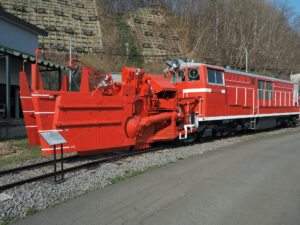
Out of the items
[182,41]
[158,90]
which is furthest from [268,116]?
[182,41]

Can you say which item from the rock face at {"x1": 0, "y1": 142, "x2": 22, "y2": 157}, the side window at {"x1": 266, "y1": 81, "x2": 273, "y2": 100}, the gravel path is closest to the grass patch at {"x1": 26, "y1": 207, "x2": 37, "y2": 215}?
the gravel path

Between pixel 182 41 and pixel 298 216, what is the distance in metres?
41.5

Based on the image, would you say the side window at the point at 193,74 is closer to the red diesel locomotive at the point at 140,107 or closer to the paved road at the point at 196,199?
the red diesel locomotive at the point at 140,107

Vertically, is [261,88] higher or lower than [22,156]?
higher

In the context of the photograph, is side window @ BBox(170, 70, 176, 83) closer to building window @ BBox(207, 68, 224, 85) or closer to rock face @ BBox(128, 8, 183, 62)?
building window @ BBox(207, 68, 224, 85)

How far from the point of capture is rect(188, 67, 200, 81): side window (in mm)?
10055

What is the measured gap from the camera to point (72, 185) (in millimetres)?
5332

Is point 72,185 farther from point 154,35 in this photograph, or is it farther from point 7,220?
point 154,35

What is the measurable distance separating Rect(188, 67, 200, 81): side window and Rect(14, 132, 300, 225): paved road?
4.31 meters

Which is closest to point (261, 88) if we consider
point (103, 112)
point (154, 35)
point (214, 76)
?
point (214, 76)

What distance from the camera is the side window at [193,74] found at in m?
10.1

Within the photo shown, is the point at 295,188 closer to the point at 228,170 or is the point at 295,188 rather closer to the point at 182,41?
the point at 228,170

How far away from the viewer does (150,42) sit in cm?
3912

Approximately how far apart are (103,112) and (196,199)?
3827 millimetres
